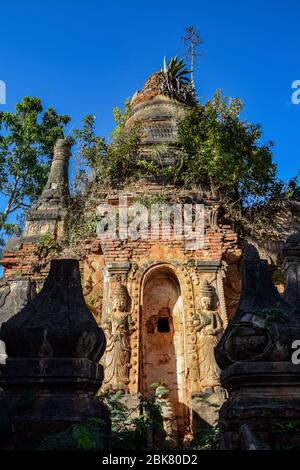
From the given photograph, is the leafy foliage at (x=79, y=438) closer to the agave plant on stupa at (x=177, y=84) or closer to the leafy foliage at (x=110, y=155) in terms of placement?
the leafy foliage at (x=110, y=155)

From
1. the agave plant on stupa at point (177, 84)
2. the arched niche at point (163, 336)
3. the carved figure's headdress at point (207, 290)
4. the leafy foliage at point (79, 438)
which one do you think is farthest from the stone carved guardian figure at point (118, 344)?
the agave plant on stupa at point (177, 84)

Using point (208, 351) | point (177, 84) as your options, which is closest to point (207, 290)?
point (208, 351)

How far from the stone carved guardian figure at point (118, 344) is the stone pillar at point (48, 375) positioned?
15.8ft

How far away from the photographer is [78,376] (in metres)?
3.09

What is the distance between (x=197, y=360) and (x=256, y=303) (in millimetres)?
5131

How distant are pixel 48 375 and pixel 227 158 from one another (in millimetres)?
9950

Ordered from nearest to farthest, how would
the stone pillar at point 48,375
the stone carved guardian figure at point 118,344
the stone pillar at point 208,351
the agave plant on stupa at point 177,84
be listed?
the stone pillar at point 48,375 < the stone pillar at point 208,351 < the stone carved guardian figure at point 118,344 < the agave plant on stupa at point 177,84

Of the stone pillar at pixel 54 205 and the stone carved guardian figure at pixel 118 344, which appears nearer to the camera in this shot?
the stone carved guardian figure at pixel 118 344

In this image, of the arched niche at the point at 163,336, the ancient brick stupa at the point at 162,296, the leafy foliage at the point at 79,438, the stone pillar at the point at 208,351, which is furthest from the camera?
the arched niche at the point at 163,336

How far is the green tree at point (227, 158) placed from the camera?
39.5 feet

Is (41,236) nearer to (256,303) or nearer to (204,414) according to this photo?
(204,414)

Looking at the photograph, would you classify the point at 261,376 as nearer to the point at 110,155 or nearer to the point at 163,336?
the point at 163,336

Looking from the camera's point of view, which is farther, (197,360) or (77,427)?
(197,360)

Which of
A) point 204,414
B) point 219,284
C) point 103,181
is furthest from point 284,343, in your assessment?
point 103,181
